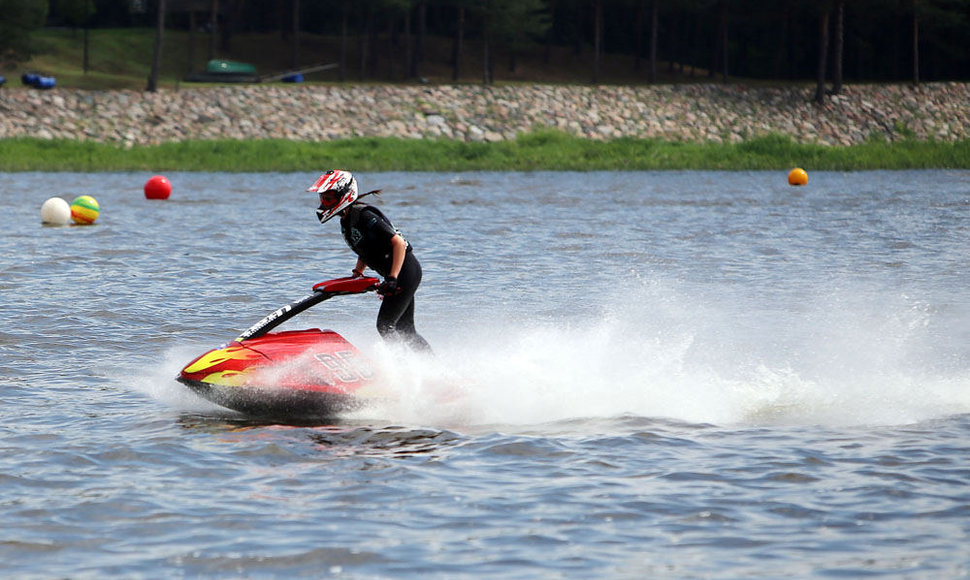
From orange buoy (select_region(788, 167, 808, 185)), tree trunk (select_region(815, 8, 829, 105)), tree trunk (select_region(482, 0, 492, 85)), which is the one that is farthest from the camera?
tree trunk (select_region(815, 8, 829, 105))

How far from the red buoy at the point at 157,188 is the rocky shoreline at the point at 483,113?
50.7 feet

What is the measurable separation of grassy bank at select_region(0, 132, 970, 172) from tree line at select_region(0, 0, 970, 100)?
54.5 ft

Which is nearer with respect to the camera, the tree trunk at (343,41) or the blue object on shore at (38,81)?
the blue object on shore at (38,81)

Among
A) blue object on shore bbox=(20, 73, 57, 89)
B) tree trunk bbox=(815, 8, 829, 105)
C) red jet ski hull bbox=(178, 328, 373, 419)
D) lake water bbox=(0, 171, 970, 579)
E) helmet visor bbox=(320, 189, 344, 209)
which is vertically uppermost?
tree trunk bbox=(815, 8, 829, 105)

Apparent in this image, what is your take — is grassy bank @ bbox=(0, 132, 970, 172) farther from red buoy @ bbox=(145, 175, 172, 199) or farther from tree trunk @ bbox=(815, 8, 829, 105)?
tree trunk @ bbox=(815, 8, 829, 105)

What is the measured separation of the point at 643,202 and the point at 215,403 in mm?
24745

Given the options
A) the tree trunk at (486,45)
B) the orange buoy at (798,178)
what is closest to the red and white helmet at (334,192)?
the orange buoy at (798,178)

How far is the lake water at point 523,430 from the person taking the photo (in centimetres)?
652

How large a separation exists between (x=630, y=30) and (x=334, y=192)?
254 feet

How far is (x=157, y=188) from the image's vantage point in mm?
32906

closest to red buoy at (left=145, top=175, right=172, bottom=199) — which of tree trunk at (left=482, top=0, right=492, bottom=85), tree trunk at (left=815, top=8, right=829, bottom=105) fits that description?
tree trunk at (left=482, top=0, right=492, bottom=85)

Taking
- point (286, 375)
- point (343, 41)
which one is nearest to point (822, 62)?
point (343, 41)

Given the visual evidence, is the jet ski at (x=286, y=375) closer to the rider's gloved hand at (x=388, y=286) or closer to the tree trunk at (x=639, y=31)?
the rider's gloved hand at (x=388, y=286)

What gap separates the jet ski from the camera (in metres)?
9.04
